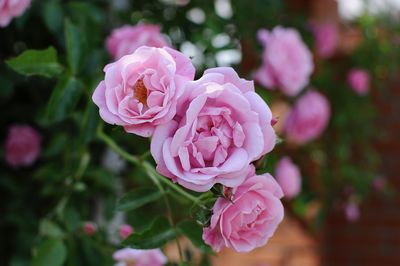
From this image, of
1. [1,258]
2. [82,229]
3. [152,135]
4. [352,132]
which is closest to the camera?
[152,135]

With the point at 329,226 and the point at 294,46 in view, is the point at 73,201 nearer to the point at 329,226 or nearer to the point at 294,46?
the point at 294,46

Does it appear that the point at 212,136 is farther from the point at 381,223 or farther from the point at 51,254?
the point at 381,223

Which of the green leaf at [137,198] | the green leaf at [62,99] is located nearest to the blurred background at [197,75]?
the green leaf at [62,99]

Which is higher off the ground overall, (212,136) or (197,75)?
(212,136)

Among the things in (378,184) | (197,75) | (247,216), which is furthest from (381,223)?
(247,216)

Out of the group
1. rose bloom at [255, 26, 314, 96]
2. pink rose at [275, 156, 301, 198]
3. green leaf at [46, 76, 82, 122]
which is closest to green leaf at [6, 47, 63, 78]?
green leaf at [46, 76, 82, 122]

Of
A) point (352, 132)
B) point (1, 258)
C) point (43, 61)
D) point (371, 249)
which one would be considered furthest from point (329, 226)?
point (43, 61)
